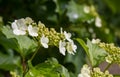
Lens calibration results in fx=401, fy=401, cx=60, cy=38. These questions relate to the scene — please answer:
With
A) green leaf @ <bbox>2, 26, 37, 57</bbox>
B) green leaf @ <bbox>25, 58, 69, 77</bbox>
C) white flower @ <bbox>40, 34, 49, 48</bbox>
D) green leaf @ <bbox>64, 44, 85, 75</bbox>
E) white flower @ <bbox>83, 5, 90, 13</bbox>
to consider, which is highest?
white flower @ <bbox>83, 5, 90, 13</bbox>

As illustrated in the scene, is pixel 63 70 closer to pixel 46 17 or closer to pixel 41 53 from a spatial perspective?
pixel 41 53

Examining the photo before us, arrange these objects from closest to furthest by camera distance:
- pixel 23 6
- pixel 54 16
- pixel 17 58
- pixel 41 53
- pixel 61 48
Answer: pixel 61 48 < pixel 41 53 < pixel 17 58 < pixel 54 16 < pixel 23 6

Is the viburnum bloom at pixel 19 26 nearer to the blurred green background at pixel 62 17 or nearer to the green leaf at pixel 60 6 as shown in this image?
the blurred green background at pixel 62 17

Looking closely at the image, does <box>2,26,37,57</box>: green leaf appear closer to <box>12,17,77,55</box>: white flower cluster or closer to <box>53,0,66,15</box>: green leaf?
<box>12,17,77,55</box>: white flower cluster

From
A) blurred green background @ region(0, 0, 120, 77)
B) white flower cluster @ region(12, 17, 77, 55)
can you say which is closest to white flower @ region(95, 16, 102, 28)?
blurred green background @ region(0, 0, 120, 77)

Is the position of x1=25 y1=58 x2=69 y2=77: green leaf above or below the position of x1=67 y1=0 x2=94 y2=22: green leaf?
below

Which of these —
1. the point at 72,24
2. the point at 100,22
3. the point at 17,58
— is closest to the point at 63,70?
the point at 17,58
